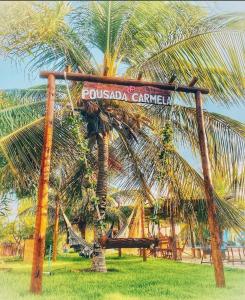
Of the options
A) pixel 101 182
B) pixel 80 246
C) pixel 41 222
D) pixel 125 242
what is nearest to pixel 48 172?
pixel 41 222

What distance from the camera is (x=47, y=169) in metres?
4.59

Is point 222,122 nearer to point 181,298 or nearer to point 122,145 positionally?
point 122,145

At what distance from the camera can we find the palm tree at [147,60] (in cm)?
578

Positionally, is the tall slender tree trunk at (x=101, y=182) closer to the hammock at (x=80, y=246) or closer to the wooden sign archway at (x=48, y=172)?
the hammock at (x=80, y=246)

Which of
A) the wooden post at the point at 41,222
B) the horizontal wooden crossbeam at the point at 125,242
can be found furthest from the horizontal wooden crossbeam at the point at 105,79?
the horizontal wooden crossbeam at the point at 125,242

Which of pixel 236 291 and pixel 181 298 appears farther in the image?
pixel 236 291

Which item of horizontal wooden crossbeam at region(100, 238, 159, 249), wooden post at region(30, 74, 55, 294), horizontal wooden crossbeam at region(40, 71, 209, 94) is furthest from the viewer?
horizontal wooden crossbeam at region(40, 71, 209, 94)

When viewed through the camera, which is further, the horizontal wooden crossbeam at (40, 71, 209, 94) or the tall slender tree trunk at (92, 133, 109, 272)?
the tall slender tree trunk at (92, 133, 109, 272)

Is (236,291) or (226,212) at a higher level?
(226,212)

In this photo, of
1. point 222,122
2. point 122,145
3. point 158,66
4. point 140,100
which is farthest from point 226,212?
point 122,145

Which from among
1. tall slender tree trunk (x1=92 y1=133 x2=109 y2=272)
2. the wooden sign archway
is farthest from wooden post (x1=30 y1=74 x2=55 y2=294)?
tall slender tree trunk (x1=92 y1=133 x2=109 y2=272)

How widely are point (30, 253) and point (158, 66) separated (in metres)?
9.08

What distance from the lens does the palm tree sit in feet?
19.0

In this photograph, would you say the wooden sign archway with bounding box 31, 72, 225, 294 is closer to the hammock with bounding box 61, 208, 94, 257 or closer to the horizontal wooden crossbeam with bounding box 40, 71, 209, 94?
the horizontal wooden crossbeam with bounding box 40, 71, 209, 94
